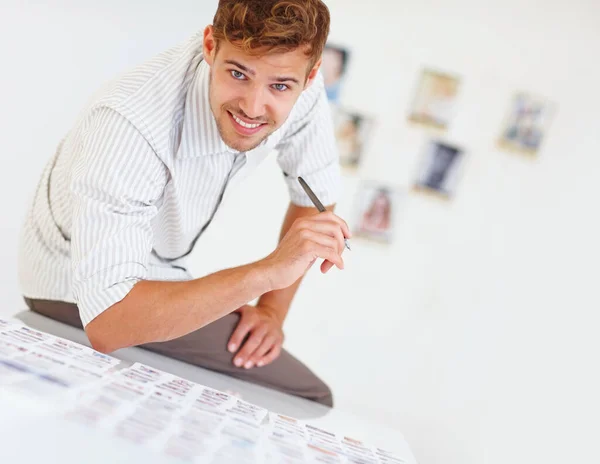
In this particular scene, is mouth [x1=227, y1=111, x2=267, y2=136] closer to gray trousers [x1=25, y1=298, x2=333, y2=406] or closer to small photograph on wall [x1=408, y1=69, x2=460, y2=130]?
gray trousers [x1=25, y1=298, x2=333, y2=406]

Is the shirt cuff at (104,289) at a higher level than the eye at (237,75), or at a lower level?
lower

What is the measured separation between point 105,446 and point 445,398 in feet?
5.77

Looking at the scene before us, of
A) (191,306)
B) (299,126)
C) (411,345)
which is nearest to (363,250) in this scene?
(411,345)

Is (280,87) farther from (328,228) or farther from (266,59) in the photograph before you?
(328,228)

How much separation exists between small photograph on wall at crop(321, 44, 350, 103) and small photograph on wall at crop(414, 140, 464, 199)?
365mm

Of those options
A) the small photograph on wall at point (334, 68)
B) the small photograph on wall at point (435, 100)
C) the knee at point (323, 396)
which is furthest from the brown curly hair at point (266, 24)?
the small photograph on wall at point (435, 100)

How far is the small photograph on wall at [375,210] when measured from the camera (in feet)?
7.32

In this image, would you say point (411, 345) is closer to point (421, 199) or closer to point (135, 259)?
point (421, 199)

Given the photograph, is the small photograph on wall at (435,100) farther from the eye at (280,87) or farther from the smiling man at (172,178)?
the eye at (280,87)

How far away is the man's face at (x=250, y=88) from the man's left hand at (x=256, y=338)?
463 mm

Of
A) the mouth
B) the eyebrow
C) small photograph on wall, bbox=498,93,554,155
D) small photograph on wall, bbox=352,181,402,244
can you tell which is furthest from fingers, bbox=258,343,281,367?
small photograph on wall, bbox=498,93,554,155

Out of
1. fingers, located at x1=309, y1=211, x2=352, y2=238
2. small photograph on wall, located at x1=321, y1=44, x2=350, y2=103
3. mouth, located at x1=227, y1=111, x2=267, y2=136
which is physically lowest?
fingers, located at x1=309, y1=211, x2=352, y2=238

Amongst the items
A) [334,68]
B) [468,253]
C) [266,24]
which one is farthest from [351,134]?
[266,24]

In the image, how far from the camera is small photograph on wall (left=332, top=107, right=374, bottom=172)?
2.18m
